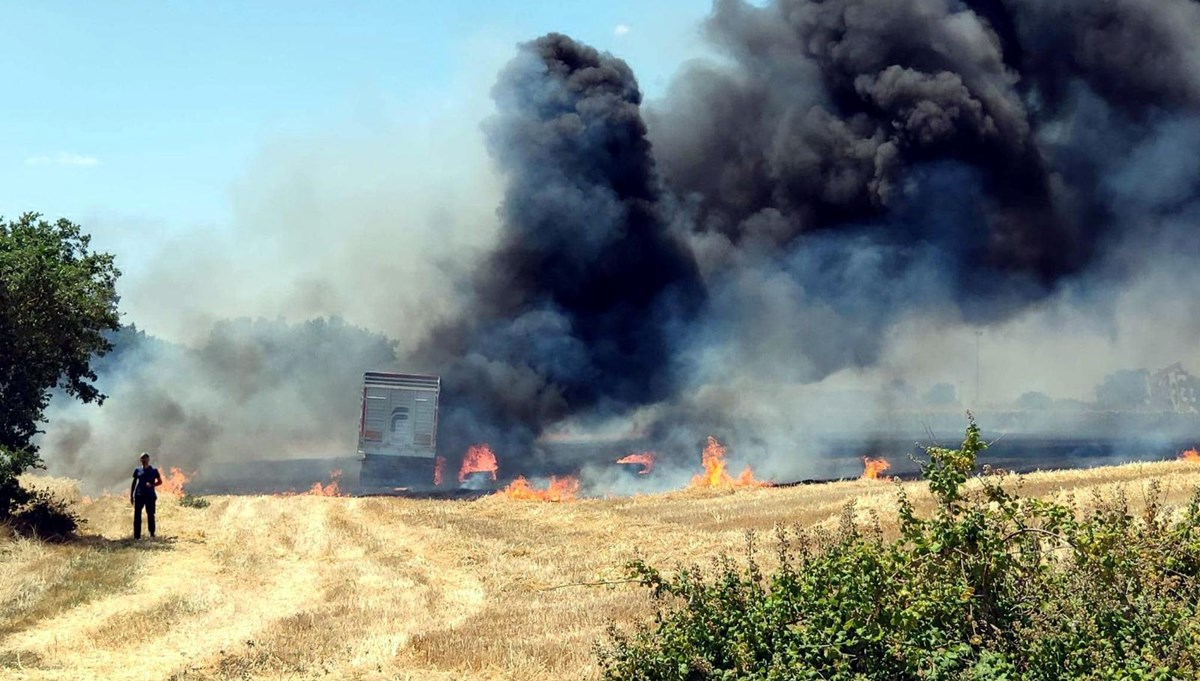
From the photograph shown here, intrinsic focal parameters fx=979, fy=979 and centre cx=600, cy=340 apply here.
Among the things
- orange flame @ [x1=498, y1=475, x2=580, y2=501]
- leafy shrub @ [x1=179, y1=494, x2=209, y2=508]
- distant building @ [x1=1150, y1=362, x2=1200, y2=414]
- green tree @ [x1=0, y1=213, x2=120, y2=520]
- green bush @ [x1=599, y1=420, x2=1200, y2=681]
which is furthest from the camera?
distant building @ [x1=1150, y1=362, x2=1200, y2=414]

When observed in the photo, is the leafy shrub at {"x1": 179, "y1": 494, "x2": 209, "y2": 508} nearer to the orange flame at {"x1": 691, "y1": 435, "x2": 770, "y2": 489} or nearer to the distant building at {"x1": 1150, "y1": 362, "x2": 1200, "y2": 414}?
the orange flame at {"x1": 691, "y1": 435, "x2": 770, "y2": 489}

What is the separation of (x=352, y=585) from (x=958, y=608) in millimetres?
11145

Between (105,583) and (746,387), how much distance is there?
47722mm

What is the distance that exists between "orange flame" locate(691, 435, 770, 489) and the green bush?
2850cm

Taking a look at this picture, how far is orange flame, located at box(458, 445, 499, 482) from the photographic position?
43.8 metres

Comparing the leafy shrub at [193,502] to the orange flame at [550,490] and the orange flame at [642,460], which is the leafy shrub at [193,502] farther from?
the orange flame at [642,460]

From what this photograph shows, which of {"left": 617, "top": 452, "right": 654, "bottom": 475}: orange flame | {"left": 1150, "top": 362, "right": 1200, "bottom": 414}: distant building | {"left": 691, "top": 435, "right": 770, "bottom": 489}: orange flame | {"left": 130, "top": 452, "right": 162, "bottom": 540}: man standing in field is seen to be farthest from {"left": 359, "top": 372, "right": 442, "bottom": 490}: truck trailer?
{"left": 1150, "top": 362, "right": 1200, "bottom": 414}: distant building

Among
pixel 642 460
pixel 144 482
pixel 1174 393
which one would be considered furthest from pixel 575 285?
pixel 1174 393

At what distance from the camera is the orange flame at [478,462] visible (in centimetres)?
4375

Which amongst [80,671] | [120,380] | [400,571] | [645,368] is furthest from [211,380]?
[80,671]

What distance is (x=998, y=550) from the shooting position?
6969 mm

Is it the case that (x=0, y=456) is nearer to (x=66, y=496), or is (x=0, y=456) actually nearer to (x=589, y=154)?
(x=66, y=496)

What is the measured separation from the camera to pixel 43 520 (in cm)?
1958

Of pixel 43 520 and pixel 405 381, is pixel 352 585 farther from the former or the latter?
pixel 405 381
